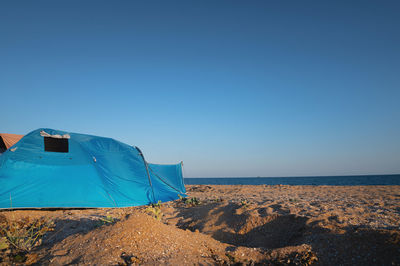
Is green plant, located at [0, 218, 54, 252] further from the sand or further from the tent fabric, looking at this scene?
the tent fabric

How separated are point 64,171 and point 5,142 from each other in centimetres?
339

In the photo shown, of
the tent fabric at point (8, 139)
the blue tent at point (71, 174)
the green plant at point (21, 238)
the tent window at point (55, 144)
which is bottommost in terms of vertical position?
the green plant at point (21, 238)

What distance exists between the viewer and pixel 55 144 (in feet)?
21.8

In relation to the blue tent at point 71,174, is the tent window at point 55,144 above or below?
above

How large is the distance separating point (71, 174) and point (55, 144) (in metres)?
1.13

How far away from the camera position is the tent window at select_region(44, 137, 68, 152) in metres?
6.50

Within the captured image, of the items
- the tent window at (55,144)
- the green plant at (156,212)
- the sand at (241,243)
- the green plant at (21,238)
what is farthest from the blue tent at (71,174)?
the sand at (241,243)

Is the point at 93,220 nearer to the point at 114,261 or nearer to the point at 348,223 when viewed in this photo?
the point at 114,261

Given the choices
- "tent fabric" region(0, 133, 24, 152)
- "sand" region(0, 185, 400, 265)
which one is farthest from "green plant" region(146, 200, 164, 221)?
"tent fabric" region(0, 133, 24, 152)

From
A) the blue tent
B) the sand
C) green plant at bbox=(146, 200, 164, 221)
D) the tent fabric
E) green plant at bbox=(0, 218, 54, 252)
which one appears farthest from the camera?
the tent fabric

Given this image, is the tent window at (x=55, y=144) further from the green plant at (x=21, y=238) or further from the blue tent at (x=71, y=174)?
the green plant at (x=21, y=238)

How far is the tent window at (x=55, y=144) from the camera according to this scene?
21.3ft

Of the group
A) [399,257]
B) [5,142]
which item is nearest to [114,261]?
[399,257]

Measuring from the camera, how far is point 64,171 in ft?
20.8
